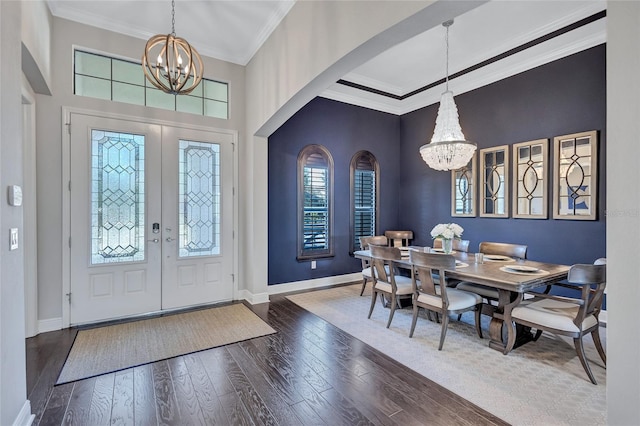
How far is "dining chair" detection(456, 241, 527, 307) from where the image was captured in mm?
3359

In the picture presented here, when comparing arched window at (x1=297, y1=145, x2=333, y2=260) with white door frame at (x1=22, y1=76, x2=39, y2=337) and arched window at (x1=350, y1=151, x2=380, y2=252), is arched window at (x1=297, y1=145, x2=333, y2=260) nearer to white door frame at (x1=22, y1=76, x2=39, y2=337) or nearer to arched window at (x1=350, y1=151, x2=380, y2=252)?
arched window at (x1=350, y1=151, x2=380, y2=252)

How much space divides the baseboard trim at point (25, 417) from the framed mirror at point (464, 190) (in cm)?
547

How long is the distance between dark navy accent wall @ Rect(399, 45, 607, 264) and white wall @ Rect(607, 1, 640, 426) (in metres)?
2.96

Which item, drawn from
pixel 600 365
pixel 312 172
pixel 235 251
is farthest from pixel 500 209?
pixel 235 251

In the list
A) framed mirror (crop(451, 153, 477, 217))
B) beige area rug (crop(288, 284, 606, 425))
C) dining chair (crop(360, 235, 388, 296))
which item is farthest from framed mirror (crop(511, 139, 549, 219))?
dining chair (crop(360, 235, 388, 296))

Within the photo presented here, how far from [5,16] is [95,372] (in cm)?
258

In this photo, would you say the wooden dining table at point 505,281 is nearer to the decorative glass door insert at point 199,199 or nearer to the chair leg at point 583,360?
the chair leg at point 583,360

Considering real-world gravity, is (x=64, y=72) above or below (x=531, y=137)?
above

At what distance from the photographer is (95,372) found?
2537 mm

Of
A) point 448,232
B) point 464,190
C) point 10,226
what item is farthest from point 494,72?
point 10,226

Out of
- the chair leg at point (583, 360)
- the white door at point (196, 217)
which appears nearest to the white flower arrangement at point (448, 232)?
the chair leg at point (583, 360)

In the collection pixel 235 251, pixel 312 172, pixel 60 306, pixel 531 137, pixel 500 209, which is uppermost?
Result: pixel 531 137

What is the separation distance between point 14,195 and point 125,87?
104 inches

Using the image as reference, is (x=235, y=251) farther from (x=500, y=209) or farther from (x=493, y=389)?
(x=500, y=209)
